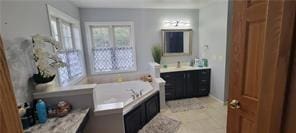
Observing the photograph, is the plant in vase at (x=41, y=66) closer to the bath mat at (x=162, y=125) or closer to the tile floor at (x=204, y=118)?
the bath mat at (x=162, y=125)

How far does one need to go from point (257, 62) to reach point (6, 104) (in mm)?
1515

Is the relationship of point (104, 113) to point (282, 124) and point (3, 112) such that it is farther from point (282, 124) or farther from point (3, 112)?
point (282, 124)

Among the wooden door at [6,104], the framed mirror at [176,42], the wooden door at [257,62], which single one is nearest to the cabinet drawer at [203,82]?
the framed mirror at [176,42]

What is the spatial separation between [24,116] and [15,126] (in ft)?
3.59

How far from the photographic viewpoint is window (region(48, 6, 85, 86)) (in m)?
2.49

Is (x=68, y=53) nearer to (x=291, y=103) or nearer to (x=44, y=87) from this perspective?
(x=44, y=87)

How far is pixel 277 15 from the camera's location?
24.5 inches

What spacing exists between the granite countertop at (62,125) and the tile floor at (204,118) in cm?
162

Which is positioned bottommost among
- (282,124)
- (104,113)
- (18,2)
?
(104,113)

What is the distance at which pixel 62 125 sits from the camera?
1429mm

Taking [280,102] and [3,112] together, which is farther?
[280,102]

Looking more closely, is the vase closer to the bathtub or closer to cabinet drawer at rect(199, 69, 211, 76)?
the bathtub

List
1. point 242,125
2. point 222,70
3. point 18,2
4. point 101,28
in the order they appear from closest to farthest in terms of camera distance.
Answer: point 242,125 → point 18,2 → point 222,70 → point 101,28

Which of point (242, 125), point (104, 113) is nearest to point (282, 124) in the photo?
point (242, 125)
